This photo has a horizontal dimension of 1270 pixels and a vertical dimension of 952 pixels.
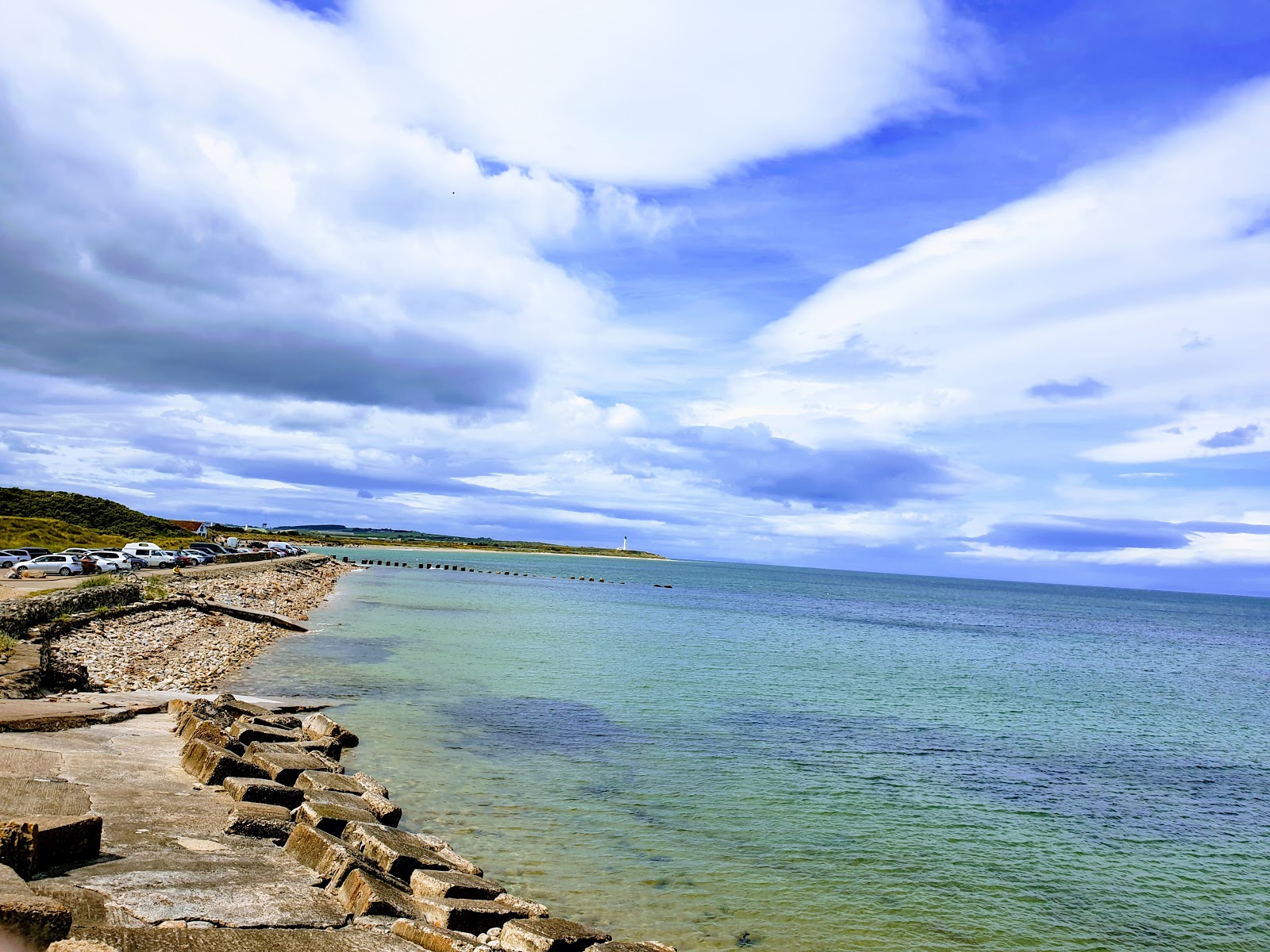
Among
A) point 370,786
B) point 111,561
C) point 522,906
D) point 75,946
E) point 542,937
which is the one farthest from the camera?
point 111,561

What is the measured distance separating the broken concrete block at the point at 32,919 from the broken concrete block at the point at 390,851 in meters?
4.10

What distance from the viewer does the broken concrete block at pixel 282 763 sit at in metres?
12.6

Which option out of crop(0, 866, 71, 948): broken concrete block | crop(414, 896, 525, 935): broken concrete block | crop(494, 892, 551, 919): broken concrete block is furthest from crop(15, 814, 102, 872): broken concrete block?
crop(494, 892, 551, 919): broken concrete block

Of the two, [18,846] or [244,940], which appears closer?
[244,940]

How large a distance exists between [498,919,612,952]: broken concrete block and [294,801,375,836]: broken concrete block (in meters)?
2.58

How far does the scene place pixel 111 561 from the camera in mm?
50062

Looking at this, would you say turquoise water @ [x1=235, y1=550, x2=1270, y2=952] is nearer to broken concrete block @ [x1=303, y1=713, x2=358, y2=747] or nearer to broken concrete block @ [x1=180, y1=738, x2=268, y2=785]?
broken concrete block @ [x1=303, y1=713, x2=358, y2=747]

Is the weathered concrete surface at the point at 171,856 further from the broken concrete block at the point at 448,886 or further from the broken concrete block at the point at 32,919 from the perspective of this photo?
the broken concrete block at the point at 32,919

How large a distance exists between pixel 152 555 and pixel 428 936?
6461 centimetres

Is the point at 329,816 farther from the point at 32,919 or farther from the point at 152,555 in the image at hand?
the point at 152,555

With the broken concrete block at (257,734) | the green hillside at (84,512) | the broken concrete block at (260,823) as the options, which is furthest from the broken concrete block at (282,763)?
the green hillside at (84,512)

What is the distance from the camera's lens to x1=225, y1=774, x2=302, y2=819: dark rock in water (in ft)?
35.6

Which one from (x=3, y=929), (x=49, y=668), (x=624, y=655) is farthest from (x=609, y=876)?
(x=624, y=655)

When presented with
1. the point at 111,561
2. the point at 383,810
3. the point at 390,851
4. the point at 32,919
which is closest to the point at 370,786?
the point at 383,810
